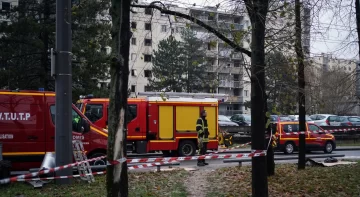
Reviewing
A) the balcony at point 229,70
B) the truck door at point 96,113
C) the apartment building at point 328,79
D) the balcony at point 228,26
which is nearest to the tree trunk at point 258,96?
the balcony at point 228,26

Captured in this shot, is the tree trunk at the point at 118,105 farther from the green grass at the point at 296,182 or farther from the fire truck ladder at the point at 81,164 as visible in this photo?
the fire truck ladder at the point at 81,164

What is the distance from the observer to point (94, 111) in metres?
18.6

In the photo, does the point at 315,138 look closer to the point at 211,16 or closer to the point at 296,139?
the point at 296,139

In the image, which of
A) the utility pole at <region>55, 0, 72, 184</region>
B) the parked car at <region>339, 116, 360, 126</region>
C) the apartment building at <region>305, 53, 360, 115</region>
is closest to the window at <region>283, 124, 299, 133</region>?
the apartment building at <region>305, 53, 360, 115</region>

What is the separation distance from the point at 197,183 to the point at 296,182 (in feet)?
8.17

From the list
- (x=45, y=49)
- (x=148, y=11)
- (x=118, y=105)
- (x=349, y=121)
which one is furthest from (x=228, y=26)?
(x=349, y=121)

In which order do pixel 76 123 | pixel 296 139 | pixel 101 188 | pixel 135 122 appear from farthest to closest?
pixel 296 139, pixel 135 122, pixel 76 123, pixel 101 188

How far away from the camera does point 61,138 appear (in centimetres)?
1056

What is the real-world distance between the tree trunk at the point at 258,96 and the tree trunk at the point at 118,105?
264 centimetres

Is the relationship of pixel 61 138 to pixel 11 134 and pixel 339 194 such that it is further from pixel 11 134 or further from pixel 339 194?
pixel 339 194

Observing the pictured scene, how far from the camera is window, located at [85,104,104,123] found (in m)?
18.5

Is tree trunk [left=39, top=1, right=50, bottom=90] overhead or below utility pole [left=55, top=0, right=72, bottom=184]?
overhead

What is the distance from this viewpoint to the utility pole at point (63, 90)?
10539 mm

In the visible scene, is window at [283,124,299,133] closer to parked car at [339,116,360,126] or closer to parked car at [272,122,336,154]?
parked car at [272,122,336,154]
